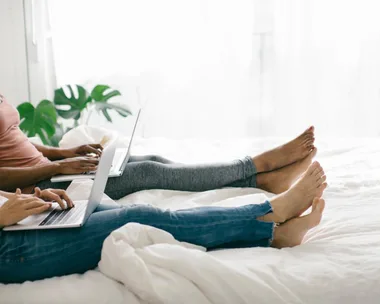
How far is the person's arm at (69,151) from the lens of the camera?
1819 mm

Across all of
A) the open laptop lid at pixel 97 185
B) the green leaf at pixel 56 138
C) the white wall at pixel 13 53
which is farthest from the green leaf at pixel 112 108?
the open laptop lid at pixel 97 185

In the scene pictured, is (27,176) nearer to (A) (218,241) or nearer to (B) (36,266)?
(B) (36,266)

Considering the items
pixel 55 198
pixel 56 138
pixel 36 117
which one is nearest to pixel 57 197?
pixel 55 198

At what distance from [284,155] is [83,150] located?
2.20 ft

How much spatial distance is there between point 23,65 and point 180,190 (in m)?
2.05

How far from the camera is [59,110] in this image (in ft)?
10.2

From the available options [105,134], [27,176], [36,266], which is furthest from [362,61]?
[36,266]

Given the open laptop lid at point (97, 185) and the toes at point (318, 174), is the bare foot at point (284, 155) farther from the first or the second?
the open laptop lid at point (97, 185)

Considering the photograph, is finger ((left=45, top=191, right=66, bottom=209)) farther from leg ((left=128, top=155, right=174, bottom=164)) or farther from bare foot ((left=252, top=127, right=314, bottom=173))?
bare foot ((left=252, top=127, right=314, bottom=173))

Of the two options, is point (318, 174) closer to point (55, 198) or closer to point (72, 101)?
point (55, 198)

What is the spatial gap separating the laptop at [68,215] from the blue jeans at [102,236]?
0.02m

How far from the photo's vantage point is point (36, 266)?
44.4 inches

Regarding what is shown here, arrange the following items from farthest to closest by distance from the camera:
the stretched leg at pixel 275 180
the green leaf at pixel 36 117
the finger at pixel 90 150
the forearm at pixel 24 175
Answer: the green leaf at pixel 36 117 < the finger at pixel 90 150 < the stretched leg at pixel 275 180 < the forearm at pixel 24 175

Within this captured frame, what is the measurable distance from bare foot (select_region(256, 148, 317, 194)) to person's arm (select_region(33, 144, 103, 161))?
1.76 ft
